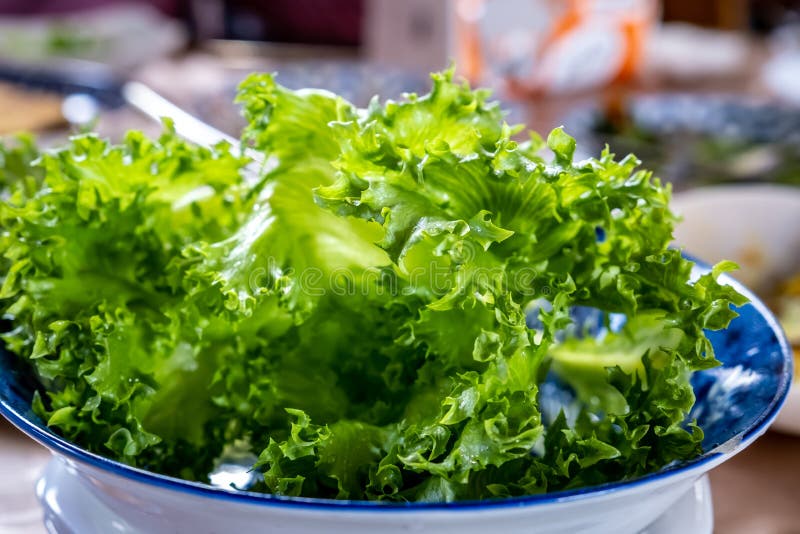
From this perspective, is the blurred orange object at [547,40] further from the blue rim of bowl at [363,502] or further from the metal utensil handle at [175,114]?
the blue rim of bowl at [363,502]

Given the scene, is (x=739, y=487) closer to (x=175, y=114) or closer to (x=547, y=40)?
(x=175, y=114)

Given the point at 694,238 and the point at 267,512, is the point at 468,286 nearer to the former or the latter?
the point at 267,512

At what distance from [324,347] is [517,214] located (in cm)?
17

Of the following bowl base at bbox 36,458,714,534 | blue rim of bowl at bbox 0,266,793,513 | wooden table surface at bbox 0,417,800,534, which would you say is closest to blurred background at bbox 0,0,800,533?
wooden table surface at bbox 0,417,800,534

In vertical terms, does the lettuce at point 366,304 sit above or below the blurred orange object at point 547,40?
above

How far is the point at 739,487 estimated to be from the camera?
0.81 m

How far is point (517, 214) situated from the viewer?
0.58 meters

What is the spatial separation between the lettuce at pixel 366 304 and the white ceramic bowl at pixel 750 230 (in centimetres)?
56

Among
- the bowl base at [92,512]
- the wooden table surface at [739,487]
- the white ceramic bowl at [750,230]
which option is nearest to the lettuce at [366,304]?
the bowl base at [92,512]

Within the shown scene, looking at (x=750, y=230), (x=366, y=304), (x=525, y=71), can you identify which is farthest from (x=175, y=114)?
(x=525, y=71)

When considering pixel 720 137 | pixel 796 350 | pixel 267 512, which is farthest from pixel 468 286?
pixel 720 137

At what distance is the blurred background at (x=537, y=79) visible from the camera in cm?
86

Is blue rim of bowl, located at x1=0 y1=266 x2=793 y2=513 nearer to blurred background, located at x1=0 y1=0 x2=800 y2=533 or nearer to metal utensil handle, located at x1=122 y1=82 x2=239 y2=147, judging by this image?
blurred background, located at x1=0 y1=0 x2=800 y2=533

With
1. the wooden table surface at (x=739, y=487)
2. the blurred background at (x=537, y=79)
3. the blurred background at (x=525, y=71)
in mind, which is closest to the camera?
the wooden table surface at (x=739, y=487)
